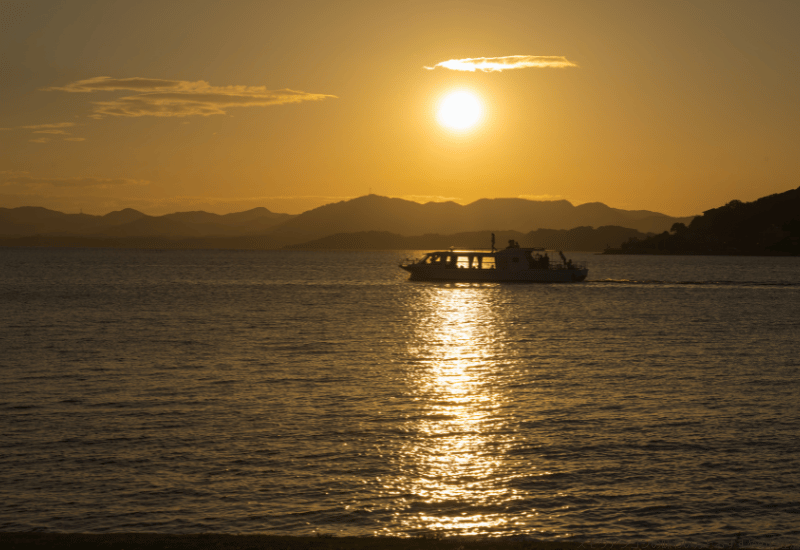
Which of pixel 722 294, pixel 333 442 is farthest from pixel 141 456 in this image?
pixel 722 294

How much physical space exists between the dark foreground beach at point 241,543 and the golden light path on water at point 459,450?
278 centimetres

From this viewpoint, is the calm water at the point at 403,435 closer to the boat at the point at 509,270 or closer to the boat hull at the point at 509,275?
the boat hull at the point at 509,275

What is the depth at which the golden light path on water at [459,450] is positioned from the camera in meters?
15.0

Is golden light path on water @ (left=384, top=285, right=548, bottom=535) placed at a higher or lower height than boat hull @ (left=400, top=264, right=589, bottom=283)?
lower

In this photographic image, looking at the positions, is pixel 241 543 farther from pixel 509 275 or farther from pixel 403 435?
pixel 509 275

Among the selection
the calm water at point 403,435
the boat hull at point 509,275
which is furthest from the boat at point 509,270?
the calm water at point 403,435

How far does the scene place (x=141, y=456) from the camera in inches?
763

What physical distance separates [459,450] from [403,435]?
2.21 m

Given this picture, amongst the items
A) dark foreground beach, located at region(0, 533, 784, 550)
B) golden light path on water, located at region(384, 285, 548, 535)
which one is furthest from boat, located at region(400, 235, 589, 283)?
dark foreground beach, located at region(0, 533, 784, 550)

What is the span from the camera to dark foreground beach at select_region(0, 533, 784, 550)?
35.2 ft

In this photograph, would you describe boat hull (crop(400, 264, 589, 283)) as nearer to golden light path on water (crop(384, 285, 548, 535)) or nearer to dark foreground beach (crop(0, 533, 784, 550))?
golden light path on water (crop(384, 285, 548, 535))

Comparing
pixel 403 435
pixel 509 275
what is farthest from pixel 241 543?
pixel 509 275

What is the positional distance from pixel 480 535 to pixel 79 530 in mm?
7726

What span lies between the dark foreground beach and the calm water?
2601 millimetres
